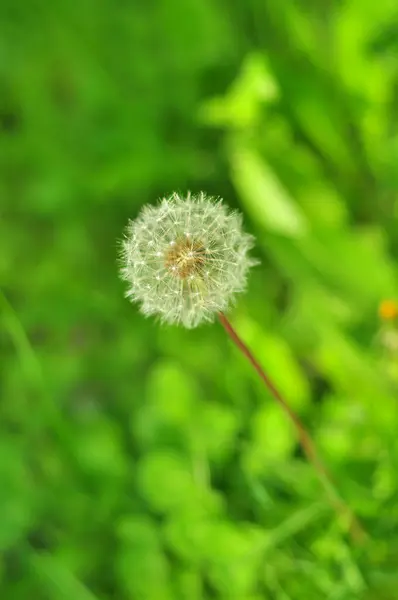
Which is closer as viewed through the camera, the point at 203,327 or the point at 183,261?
the point at 183,261

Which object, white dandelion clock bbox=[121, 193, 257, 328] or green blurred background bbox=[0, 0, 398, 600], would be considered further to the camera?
green blurred background bbox=[0, 0, 398, 600]

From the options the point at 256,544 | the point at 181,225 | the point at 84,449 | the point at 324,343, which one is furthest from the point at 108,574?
the point at 181,225

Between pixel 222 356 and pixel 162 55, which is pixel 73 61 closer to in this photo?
pixel 162 55

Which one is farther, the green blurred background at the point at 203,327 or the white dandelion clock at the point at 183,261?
the green blurred background at the point at 203,327

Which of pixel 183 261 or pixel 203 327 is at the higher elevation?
pixel 203 327
